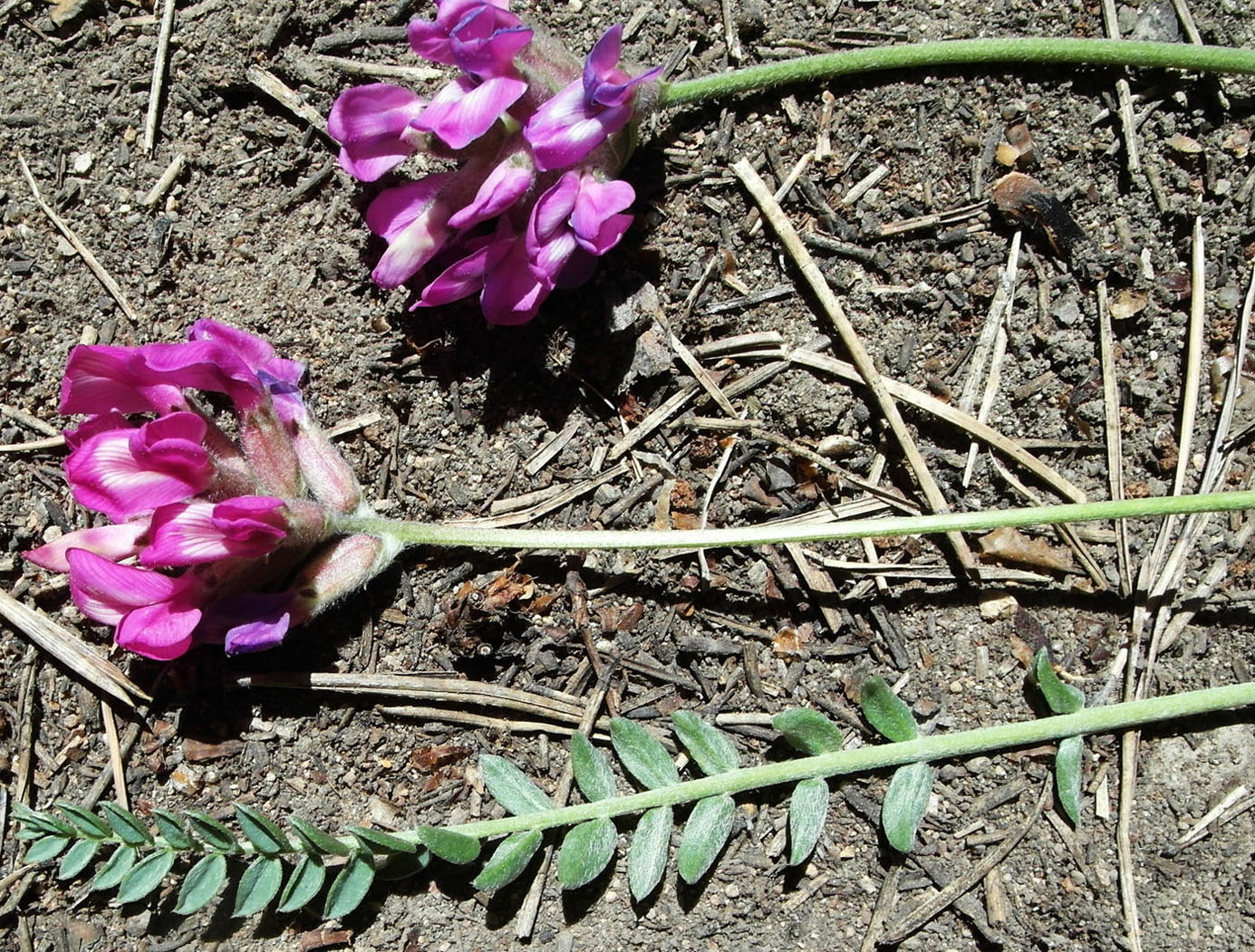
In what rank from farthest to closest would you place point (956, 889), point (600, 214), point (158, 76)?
point (158, 76)
point (956, 889)
point (600, 214)

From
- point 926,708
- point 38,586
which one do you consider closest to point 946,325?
point 926,708

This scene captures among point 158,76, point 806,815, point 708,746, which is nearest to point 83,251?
point 158,76

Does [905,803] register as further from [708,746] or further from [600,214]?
[600,214]

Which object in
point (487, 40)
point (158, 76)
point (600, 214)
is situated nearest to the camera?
point (487, 40)

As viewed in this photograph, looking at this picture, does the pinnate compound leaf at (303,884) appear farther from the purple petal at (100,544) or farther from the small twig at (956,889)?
the small twig at (956,889)

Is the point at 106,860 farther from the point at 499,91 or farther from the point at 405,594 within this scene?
the point at 499,91

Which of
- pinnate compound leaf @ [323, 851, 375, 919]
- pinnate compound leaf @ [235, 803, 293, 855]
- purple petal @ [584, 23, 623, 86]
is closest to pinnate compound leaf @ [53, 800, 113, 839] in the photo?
pinnate compound leaf @ [235, 803, 293, 855]
